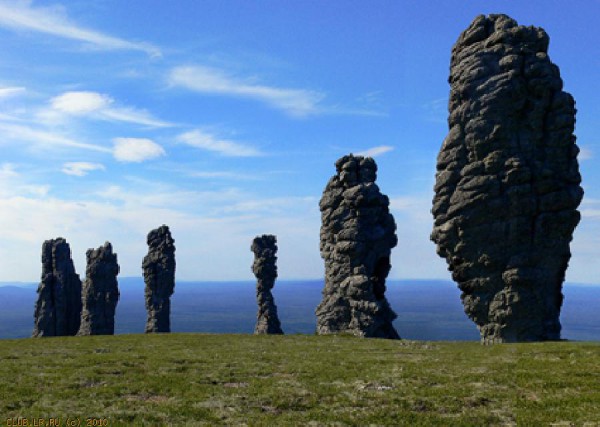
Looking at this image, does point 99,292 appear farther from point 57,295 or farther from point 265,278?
point 265,278

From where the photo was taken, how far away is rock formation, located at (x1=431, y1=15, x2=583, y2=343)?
4519 cm

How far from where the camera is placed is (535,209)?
45406 millimetres

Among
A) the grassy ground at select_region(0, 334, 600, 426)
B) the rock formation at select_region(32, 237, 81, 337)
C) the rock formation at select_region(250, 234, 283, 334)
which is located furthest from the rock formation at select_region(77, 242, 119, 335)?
the grassy ground at select_region(0, 334, 600, 426)

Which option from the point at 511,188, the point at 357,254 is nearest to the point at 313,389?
the point at 511,188

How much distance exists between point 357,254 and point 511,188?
79.1 feet

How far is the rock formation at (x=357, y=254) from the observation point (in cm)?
6353

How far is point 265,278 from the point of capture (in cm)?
8981

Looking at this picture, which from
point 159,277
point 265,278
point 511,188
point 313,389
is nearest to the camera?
point 313,389

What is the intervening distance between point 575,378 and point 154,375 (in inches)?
812

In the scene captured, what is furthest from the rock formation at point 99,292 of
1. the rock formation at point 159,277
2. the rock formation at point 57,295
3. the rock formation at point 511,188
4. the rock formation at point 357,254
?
the rock formation at point 511,188

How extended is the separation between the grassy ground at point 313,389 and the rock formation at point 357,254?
2976 centimetres

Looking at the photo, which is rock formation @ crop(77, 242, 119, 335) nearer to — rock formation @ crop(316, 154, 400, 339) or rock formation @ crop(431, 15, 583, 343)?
rock formation @ crop(316, 154, 400, 339)

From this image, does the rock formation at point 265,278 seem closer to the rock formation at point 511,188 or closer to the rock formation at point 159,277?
the rock formation at point 159,277

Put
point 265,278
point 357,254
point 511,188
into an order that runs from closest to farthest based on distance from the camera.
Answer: point 511,188 < point 357,254 < point 265,278
